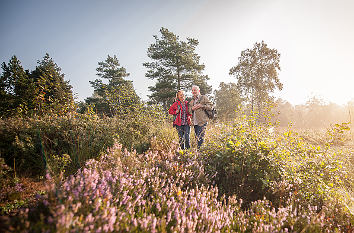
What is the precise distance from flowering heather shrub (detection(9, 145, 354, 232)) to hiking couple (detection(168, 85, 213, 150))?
1.80 metres

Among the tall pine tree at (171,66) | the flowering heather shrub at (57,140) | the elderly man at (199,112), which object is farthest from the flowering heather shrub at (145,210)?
the tall pine tree at (171,66)

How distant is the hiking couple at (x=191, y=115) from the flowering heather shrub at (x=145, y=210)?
180cm

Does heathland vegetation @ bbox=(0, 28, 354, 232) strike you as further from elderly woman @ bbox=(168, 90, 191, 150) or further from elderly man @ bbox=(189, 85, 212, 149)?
elderly man @ bbox=(189, 85, 212, 149)

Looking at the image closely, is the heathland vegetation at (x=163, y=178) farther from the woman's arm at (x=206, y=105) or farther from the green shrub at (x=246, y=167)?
the woman's arm at (x=206, y=105)

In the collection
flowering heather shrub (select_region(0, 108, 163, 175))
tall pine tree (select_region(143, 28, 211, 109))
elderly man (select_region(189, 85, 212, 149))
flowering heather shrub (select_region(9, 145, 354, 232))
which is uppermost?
tall pine tree (select_region(143, 28, 211, 109))

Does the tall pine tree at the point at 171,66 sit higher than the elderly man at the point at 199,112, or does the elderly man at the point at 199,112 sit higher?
the tall pine tree at the point at 171,66

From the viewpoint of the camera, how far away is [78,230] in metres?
1.32

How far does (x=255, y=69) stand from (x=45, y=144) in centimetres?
2623

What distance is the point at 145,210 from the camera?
1.99 m

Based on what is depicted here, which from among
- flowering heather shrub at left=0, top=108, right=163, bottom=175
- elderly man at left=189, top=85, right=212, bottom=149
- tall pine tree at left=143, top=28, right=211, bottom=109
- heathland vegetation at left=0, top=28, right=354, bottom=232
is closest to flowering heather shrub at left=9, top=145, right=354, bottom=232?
heathland vegetation at left=0, top=28, right=354, bottom=232

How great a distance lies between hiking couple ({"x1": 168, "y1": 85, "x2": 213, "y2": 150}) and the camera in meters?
5.19

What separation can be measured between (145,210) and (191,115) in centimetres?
366

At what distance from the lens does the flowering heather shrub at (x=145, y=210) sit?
4.77ft

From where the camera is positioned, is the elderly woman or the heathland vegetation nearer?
the heathland vegetation
